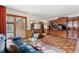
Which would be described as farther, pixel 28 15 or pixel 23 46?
pixel 28 15

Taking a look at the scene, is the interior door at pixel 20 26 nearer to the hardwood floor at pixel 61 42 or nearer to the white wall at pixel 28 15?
the white wall at pixel 28 15

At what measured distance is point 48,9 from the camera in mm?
2377

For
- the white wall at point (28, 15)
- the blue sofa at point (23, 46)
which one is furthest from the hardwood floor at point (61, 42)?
the white wall at point (28, 15)

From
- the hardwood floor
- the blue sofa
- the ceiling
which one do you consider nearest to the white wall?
the ceiling

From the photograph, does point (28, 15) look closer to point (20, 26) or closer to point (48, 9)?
point (20, 26)

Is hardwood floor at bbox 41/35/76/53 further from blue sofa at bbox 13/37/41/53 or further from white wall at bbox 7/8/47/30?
white wall at bbox 7/8/47/30

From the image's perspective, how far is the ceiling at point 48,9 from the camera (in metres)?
2.31

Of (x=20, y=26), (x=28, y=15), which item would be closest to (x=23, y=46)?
(x=20, y=26)

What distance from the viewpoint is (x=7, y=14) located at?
7.68 feet

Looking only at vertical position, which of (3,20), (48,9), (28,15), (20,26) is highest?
(48,9)

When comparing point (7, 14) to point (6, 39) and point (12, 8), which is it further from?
point (6, 39)

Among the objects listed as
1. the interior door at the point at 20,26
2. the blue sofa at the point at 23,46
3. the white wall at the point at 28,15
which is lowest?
the blue sofa at the point at 23,46
